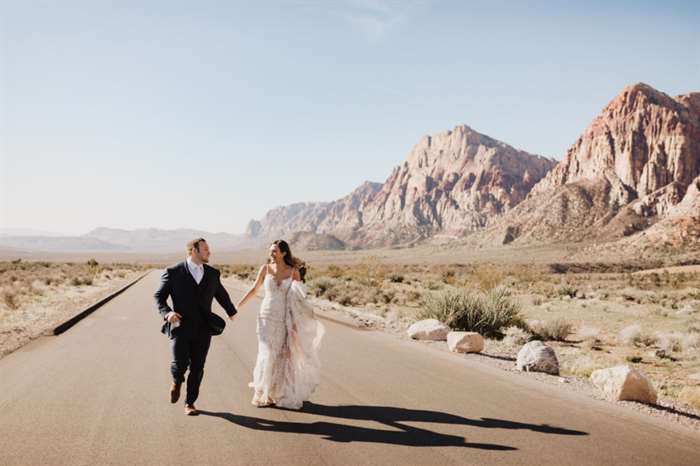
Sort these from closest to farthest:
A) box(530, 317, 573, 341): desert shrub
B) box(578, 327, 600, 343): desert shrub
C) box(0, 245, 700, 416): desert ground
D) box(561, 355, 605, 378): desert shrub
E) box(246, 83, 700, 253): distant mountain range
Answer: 1. box(561, 355, 605, 378): desert shrub
2. box(0, 245, 700, 416): desert ground
3. box(578, 327, 600, 343): desert shrub
4. box(530, 317, 573, 341): desert shrub
5. box(246, 83, 700, 253): distant mountain range

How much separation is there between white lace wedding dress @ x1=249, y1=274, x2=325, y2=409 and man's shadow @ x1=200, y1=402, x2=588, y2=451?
1.11 feet

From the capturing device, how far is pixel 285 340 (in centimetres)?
723

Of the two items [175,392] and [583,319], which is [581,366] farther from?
[583,319]

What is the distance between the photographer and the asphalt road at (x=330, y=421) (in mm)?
5312

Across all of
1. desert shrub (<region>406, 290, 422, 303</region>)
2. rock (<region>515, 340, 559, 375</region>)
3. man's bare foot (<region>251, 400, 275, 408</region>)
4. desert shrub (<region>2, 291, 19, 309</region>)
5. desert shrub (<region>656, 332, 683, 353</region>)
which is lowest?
desert shrub (<region>2, 291, 19, 309</region>)

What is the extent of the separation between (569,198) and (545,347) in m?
116

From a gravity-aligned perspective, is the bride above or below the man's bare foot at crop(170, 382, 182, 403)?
above

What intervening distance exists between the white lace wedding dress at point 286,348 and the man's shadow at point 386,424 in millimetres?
339

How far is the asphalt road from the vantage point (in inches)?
209

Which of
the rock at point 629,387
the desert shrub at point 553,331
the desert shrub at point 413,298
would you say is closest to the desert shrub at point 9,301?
the desert shrub at point 413,298

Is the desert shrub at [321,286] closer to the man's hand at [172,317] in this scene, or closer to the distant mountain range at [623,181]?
the man's hand at [172,317]

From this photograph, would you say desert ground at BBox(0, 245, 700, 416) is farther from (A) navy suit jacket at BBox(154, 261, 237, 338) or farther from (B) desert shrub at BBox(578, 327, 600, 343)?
(A) navy suit jacket at BBox(154, 261, 237, 338)

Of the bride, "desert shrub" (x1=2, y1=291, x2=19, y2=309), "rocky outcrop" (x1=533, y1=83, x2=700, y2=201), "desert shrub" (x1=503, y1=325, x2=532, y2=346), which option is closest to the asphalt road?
the bride

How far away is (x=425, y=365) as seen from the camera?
10188 millimetres
